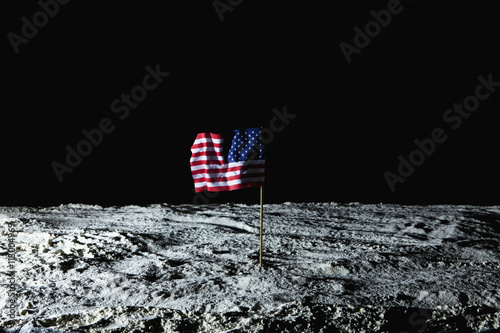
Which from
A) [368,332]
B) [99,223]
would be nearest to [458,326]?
[368,332]

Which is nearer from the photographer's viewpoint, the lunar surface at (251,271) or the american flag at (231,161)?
the lunar surface at (251,271)

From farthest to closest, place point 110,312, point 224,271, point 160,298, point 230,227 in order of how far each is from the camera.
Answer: point 230,227 < point 224,271 < point 160,298 < point 110,312

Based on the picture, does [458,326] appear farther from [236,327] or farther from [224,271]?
[224,271]

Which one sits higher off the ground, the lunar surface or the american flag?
the american flag

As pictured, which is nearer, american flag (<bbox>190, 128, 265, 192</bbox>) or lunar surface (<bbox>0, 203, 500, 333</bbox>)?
lunar surface (<bbox>0, 203, 500, 333</bbox>)

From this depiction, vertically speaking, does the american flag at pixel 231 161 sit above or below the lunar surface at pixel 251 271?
above
